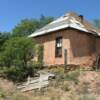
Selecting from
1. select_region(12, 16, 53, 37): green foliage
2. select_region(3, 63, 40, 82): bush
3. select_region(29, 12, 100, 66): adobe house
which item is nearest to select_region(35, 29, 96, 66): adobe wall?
select_region(29, 12, 100, 66): adobe house

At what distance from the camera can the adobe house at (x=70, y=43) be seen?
29.2 m

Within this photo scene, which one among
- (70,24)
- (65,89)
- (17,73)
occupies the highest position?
(70,24)

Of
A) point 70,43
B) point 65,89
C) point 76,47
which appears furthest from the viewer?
point 76,47

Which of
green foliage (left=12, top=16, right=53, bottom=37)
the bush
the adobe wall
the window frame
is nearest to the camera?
the bush

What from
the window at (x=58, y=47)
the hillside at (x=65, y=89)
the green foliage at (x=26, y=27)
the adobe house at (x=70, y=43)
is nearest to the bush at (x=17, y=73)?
the hillside at (x=65, y=89)

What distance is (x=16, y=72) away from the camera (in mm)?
24812

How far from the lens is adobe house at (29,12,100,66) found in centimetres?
2925

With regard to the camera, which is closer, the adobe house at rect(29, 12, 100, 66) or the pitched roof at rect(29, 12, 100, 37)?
the adobe house at rect(29, 12, 100, 66)

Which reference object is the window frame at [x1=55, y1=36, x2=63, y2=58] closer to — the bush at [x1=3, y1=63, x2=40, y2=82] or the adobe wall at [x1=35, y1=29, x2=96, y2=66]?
the adobe wall at [x1=35, y1=29, x2=96, y2=66]

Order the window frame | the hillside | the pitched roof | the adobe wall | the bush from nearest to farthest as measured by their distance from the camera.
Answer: the hillside < the bush < the adobe wall < the pitched roof < the window frame

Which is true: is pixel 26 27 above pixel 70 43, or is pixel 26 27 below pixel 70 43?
above

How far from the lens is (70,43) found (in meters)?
29.2

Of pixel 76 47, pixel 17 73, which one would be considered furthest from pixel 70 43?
pixel 17 73

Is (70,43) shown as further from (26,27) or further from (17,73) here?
(26,27)
